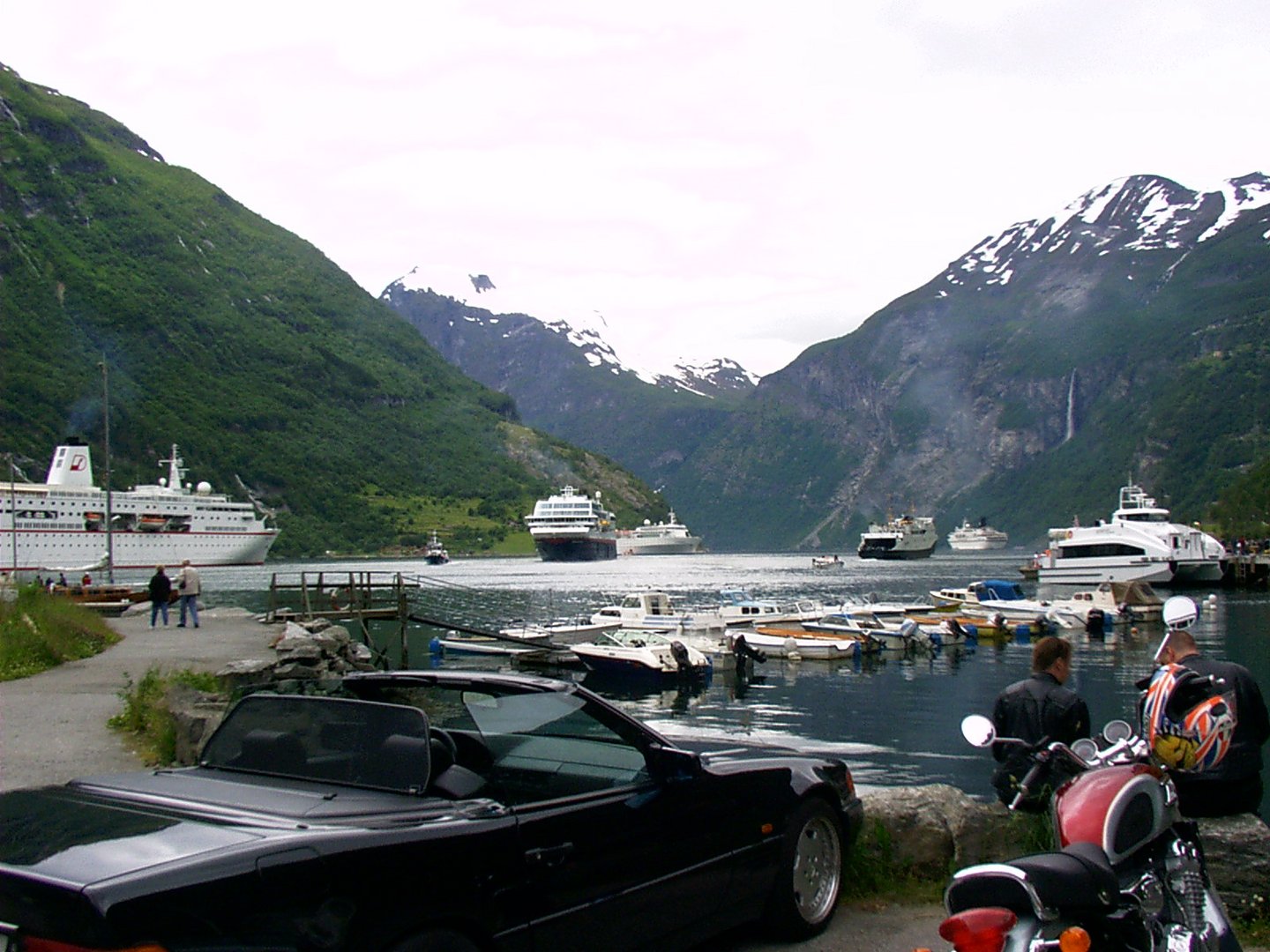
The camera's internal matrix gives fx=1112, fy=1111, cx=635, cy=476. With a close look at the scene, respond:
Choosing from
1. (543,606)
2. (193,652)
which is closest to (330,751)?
(193,652)

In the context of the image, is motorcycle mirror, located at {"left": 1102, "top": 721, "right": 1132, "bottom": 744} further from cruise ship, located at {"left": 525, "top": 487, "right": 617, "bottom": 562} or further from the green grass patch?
cruise ship, located at {"left": 525, "top": 487, "right": 617, "bottom": 562}

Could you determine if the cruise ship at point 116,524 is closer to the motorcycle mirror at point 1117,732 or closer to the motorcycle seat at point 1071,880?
the motorcycle mirror at point 1117,732

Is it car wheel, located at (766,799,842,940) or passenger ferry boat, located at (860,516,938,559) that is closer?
car wheel, located at (766,799,842,940)

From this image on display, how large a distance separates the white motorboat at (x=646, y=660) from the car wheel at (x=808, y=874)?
30.4m

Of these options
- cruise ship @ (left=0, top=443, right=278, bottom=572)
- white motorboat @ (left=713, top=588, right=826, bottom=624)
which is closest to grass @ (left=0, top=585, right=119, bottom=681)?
white motorboat @ (left=713, top=588, right=826, bottom=624)

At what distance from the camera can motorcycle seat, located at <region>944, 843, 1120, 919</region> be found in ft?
11.3

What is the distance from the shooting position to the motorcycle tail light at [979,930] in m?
3.35

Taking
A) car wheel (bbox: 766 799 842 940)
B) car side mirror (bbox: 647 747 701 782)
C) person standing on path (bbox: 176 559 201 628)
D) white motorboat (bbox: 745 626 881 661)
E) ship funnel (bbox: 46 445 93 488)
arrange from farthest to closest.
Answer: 1. ship funnel (bbox: 46 445 93 488)
2. white motorboat (bbox: 745 626 881 661)
3. person standing on path (bbox: 176 559 201 628)
4. car wheel (bbox: 766 799 842 940)
5. car side mirror (bbox: 647 747 701 782)

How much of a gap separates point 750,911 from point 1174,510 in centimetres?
18705

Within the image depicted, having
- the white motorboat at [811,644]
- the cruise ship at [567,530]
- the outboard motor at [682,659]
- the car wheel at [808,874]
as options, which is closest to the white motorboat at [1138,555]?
the white motorboat at [811,644]

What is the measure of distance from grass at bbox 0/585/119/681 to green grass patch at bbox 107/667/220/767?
166 inches

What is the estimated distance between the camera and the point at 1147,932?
12.4ft

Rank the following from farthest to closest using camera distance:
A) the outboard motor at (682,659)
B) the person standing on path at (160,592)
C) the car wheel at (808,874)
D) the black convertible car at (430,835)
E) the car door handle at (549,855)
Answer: the outboard motor at (682,659)
the person standing on path at (160,592)
the car wheel at (808,874)
the car door handle at (549,855)
the black convertible car at (430,835)

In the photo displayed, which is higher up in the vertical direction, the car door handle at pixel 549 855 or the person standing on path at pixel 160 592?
the car door handle at pixel 549 855
